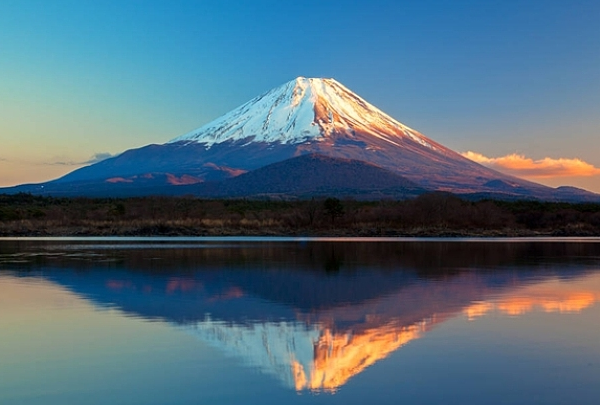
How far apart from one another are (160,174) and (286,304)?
164 m

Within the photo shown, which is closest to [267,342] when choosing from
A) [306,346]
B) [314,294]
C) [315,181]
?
[306,346]

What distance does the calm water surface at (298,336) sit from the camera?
7531 mm

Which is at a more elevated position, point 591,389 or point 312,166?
point 312,166

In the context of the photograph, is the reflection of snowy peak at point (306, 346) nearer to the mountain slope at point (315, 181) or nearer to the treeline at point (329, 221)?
the treeline at point (329, 221)

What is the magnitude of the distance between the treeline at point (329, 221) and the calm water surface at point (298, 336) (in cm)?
2580

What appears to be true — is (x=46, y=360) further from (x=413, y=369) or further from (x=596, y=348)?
(x=596, y=348)

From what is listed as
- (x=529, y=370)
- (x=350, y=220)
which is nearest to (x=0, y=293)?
(x=529, y=370)

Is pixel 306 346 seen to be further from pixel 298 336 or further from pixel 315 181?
pixel 315 181

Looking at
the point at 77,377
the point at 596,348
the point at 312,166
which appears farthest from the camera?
the point at 312,166

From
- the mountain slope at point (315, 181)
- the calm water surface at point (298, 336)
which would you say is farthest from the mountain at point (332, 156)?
the calm water surface at point (298, 336)

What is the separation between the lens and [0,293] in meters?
A: 15.2

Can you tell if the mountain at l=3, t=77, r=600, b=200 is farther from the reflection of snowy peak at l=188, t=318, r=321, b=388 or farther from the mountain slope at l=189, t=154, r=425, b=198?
the reflection of snowy peak at l=188, t=318, r=321, b=388

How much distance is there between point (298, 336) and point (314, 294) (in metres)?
4.59

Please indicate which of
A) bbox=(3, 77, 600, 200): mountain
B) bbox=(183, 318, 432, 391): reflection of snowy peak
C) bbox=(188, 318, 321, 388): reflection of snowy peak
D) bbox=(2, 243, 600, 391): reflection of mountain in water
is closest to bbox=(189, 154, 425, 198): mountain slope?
bbox=(3, 77, 600, 200): mountain
